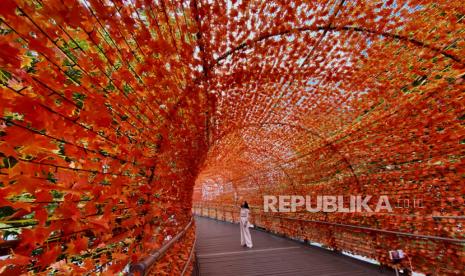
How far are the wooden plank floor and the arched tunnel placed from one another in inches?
30.0

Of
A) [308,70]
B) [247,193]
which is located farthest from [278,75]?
[247,193]

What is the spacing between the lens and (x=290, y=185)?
11.1 m

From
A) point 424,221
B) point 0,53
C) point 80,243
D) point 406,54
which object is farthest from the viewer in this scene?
point 424,221

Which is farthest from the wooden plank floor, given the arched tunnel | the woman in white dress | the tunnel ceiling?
the tunnel ceiling

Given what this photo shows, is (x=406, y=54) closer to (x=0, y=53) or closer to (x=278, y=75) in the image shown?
(x=278, y=75)

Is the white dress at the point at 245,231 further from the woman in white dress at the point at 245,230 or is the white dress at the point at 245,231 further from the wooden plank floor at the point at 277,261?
the wooden plank floor at the point at 277,261

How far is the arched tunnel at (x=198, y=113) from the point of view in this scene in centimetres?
99

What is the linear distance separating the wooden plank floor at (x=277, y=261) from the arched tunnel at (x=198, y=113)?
0.76 metres

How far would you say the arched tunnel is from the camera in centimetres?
99

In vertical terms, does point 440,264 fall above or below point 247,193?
below

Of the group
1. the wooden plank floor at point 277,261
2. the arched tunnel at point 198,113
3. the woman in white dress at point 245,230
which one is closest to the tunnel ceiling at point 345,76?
the arched tunnel at point 198,113

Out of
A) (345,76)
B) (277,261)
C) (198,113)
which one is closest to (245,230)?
(277,261)

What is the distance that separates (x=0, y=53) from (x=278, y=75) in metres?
5.34

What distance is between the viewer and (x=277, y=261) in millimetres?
6883
